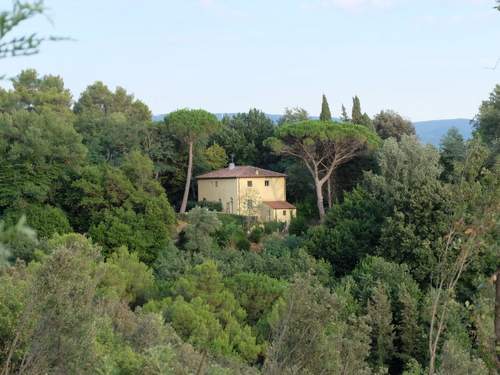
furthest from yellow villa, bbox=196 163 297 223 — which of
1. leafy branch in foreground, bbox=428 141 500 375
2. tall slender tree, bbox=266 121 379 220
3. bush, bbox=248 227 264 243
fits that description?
leafy branch in foreground, bbox=428 141 500 375

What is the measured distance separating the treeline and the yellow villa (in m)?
1.30

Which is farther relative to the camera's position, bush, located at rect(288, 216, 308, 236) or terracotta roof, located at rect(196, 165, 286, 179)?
terracotta roof, located at rect(196, 165, 286, 179)

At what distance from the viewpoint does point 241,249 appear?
3428 centimetres

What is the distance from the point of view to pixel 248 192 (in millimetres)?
40281

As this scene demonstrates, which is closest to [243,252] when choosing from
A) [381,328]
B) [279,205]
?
[279,205]

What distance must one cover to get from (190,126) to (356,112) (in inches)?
409

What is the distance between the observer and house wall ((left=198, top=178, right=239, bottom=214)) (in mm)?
40594

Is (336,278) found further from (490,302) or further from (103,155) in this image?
(490,302)

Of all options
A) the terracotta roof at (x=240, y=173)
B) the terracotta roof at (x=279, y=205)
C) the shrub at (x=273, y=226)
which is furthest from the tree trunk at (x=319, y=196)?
the terracotta roof at (x=240, y=173)

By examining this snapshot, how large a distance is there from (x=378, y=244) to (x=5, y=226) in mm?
26863

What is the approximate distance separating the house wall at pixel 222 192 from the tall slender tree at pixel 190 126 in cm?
114

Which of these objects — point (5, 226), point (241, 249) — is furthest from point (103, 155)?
point (5, 226)

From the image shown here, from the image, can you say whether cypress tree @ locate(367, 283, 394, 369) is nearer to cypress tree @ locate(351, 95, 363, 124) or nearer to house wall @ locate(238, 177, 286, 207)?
house wall @ locate(238, 177, 286, 207)

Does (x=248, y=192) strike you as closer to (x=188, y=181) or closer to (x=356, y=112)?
(x=188, y=181)
